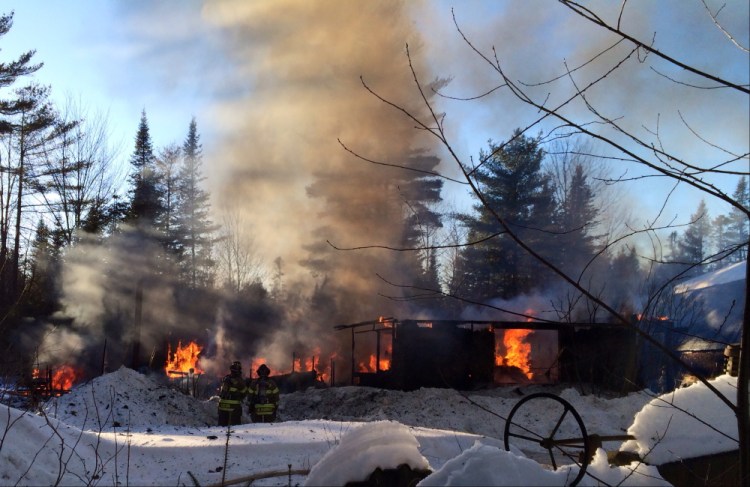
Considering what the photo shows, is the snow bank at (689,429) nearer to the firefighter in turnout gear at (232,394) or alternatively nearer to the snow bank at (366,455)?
the snow bank at (366,455)

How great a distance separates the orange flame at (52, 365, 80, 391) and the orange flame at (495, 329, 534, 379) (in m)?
17.4

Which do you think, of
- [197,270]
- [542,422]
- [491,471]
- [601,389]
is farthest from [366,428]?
[197,270]

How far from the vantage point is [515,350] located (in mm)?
24656

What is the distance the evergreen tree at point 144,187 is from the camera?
34.9 meters

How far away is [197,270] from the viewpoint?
40.6 m

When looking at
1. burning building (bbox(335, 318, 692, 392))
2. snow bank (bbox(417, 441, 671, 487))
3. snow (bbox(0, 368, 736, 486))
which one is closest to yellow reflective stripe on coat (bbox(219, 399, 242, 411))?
snow (bbox(0, 368, 736, 486))

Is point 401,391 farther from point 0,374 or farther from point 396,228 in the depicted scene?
point 396,228

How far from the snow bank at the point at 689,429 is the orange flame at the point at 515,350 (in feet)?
66.3

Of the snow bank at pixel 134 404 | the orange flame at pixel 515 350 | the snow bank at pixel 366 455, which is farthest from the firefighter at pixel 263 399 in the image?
the orange flame at pixel 515 350

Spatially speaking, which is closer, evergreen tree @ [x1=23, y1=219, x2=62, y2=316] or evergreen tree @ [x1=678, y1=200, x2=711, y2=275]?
evergreen tree @ [x1=678, y1=200, x2=711, y2=275]

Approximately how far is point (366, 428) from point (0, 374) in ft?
33.1

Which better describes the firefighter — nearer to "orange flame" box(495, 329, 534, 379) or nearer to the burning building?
the burning building

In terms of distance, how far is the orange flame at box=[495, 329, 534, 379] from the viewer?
2420 centimetres

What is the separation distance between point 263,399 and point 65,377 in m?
15.6
